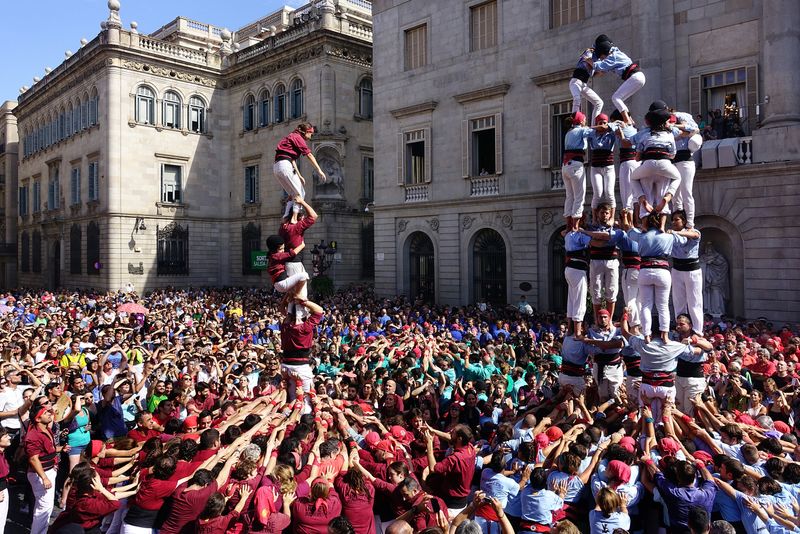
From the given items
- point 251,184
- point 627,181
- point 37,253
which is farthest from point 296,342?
point 37,253

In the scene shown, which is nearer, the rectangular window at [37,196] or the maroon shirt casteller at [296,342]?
the maroon shirt casteller at [296,342]

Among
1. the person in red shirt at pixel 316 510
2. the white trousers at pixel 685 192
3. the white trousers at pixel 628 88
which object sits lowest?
the person in red shirt at pixel 316 510

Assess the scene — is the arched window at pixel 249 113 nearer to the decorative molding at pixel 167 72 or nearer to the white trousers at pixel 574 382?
the decorative molding at pixel 167 72

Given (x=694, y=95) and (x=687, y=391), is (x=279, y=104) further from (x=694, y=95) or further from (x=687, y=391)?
(x=687, y=391)

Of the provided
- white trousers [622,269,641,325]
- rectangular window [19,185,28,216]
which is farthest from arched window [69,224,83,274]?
white trousers [622,269,641,325]

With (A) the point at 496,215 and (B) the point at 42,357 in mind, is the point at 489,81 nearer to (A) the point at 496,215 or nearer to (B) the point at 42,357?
(A) the point at 496,215

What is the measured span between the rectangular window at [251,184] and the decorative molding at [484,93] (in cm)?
1554

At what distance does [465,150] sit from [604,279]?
16047 mm

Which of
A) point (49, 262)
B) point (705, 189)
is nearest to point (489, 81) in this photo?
point (705, 189)

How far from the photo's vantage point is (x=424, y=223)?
1029 inches

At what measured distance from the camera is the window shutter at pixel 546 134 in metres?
22.1

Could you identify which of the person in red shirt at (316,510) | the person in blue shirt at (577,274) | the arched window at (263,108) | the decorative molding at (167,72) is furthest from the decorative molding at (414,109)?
the person in red shirt at (316,510)

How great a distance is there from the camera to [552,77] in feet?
71.7

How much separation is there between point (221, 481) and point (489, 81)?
2047 centimetres
